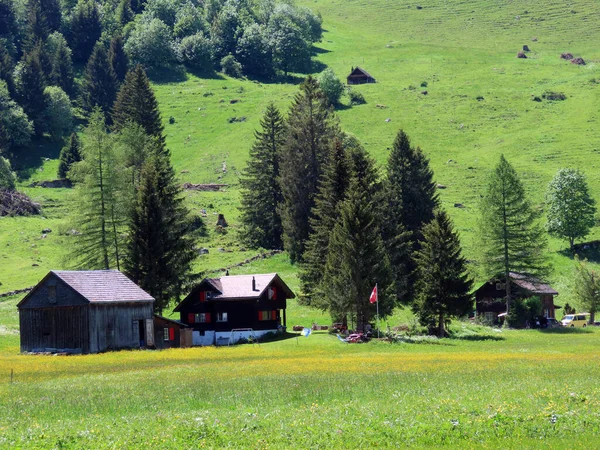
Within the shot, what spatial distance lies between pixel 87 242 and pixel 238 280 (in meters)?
13.2

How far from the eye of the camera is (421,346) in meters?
59.3

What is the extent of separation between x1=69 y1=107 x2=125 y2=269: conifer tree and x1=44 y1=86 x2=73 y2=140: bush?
80266mm

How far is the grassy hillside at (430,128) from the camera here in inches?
3888

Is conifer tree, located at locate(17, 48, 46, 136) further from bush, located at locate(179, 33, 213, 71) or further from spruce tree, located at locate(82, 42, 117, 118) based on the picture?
bush, located at locate(179, 33, 213, 71)

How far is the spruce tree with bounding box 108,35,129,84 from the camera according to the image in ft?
575

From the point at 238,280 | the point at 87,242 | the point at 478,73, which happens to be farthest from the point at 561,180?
the point at 478,73

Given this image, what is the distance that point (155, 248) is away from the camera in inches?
2778

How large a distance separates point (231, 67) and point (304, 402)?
170 meters


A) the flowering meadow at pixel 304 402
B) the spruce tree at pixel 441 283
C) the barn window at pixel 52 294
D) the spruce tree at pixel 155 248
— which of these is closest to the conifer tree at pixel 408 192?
the spruce tree at pixel 441 283

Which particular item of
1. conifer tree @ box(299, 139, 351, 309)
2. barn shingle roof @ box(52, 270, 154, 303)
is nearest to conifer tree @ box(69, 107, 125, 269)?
barn shingle roof @ box(52, 270, 154, 303)

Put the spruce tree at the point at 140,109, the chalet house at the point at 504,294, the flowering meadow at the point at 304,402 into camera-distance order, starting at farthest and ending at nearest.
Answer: the spruce tree at the point at 140,109 → the chalet house at the point at 504,294 → the flowering meadow at the point at 304,402

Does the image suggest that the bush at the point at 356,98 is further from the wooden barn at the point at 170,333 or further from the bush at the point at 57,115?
the wooden barn at the point at 170,333

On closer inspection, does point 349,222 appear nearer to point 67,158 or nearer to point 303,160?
point 303,160

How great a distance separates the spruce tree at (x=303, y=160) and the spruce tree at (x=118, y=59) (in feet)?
286
